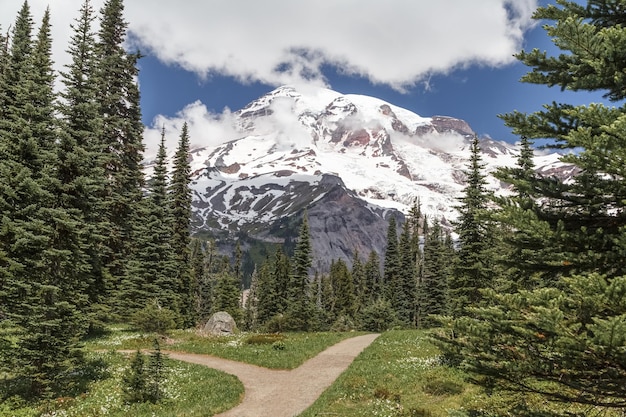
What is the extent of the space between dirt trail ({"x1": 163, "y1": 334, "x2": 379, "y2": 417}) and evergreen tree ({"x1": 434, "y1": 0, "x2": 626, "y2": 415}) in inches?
502

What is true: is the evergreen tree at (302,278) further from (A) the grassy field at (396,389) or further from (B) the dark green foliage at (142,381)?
(B) the dark green foliage at (142,381)

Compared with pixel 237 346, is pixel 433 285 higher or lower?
higher

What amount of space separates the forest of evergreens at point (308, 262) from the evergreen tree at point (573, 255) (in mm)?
27

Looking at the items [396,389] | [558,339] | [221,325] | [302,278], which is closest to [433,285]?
[302,278]

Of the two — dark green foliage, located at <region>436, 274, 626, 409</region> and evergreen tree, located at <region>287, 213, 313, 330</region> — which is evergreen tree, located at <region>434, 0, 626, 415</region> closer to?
dark green foliage, located at <region>436, 274, 626, 409</region>

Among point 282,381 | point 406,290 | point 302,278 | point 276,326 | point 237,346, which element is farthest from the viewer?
point 406,290

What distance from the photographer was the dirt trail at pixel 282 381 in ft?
58.3

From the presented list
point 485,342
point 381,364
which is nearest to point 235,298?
point 381,364

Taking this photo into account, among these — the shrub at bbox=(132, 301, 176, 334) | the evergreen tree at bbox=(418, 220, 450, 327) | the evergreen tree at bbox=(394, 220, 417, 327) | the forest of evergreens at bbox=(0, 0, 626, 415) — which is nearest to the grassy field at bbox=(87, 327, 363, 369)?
the shrub at bbox=(132, 301, 176, 334)

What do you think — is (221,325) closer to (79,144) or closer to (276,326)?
(276,326)

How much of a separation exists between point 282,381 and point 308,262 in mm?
35672

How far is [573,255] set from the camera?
6.65 meters

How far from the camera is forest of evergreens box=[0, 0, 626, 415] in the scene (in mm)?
6031

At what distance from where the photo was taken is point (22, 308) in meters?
19.8
